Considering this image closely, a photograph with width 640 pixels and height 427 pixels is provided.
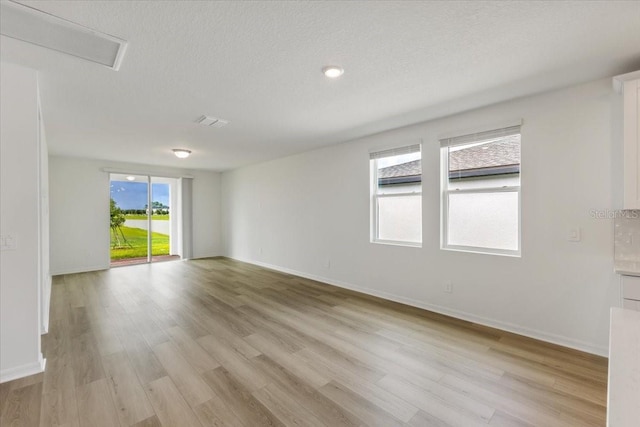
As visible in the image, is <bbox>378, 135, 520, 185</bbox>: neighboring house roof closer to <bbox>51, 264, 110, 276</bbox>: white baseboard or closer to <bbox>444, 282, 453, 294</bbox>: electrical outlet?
<bbox>444, 282, 453, 294</bbox>: electrical outlet

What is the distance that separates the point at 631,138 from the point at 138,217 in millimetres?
8549

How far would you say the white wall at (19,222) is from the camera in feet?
7.18

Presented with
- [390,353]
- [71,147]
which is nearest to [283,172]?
[71,147]

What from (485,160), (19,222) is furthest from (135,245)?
(485,160)

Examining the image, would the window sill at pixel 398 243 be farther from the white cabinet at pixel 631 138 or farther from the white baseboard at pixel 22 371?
the white baseboard at pixel 22 371

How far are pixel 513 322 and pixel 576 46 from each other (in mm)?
2559

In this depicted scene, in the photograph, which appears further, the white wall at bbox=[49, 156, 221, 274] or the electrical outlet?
the white wall at bbox=[49, 156, 221, 274]

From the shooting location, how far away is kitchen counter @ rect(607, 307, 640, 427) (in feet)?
2.22

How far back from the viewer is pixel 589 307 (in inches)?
101

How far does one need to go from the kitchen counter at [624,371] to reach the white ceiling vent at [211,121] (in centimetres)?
388

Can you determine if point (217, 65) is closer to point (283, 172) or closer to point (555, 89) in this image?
point (555, 89)

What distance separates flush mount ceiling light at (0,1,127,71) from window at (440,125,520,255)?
345 cm

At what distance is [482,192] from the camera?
329 cm

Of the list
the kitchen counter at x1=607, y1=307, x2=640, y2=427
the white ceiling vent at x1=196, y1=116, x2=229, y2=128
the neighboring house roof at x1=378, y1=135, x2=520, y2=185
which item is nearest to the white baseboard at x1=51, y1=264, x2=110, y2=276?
the white ceiling vent at x1=196, y1=116, x2=229, y2=128
